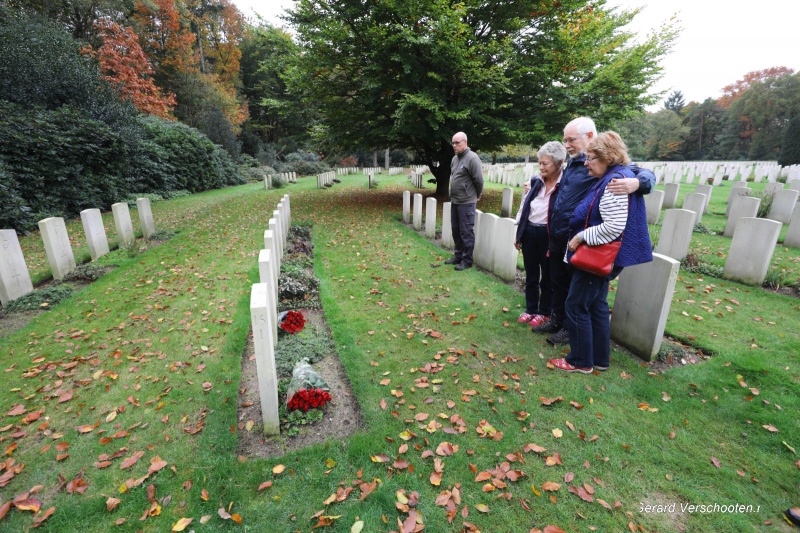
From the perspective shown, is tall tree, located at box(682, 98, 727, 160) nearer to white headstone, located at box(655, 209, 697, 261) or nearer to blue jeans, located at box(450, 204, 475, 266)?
white headstone, located at box(655, 209, 697, 261)

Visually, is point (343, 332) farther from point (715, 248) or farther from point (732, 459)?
point (715, 248)

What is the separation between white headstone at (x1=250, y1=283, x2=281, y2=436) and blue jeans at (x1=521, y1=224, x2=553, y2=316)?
3.20m

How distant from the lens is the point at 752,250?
5441 mm

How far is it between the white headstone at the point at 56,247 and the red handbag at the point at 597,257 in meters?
8.06

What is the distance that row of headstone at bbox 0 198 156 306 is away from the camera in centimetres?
521

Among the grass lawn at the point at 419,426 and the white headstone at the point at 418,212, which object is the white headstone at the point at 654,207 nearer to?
the grass lawn at the point at 419,426

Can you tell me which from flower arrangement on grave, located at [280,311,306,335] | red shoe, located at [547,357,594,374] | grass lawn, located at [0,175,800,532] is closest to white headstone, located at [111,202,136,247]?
grass lawn, located at [0,175,800,532]

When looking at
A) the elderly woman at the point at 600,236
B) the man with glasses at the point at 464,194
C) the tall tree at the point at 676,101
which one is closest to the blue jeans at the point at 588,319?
the elderly woman at the point at 600,236

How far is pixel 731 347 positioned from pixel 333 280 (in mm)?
5437

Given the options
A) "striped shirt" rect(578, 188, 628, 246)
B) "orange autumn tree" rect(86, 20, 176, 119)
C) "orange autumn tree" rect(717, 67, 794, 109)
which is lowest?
"striped shirt" rect(578, 188, 628, 246)

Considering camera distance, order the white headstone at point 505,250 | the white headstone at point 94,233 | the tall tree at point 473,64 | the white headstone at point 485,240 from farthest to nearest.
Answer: the tall tree at point 473,64 → the white headstone at point 94,233 → the white headstone at point 485,240 → the white headstone at point 505,250

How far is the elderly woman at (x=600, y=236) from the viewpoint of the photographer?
3.01 metres

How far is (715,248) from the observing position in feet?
24.1

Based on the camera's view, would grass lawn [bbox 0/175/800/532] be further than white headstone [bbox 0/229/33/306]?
No
